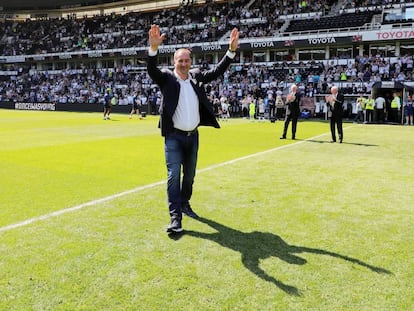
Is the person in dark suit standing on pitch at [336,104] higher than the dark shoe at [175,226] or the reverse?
higher

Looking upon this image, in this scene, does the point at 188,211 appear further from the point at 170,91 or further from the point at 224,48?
the point at 224,48

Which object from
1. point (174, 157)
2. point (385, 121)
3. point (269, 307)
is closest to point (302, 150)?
point (174, 157)

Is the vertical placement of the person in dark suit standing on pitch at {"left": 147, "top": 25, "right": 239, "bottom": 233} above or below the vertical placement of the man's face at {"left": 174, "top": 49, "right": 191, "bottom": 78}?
below

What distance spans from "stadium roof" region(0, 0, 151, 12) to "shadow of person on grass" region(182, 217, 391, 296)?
63.4 metres

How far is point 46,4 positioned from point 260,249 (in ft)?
248

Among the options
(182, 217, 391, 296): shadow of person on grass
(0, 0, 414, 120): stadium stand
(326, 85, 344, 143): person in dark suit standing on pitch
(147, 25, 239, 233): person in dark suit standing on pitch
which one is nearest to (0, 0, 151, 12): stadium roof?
(0, 0, 414, 120): stadium stand

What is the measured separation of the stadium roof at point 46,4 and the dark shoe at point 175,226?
63257mm

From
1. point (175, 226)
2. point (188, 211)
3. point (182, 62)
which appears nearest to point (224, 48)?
point (188, 211)

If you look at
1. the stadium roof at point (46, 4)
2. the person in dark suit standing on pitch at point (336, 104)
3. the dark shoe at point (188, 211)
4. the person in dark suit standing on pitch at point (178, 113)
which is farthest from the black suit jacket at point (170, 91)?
the stadium roof at point (46, 4)

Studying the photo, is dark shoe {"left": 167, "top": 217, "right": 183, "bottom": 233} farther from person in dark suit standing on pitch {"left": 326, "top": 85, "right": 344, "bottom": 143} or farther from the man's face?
person in dark suit standing on pitch {"left": 326, "top": 85, "right": 344, "bottom": 143}

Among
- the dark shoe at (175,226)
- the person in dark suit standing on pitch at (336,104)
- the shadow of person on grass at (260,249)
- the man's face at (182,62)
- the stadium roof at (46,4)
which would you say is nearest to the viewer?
the shadow of person on grass at (260,249)

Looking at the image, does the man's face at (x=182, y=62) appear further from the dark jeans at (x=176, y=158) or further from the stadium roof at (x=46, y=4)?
the stadium roof at (x=46, y=4)

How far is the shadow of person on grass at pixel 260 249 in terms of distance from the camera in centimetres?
398

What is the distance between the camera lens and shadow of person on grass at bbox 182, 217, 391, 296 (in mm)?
3984
